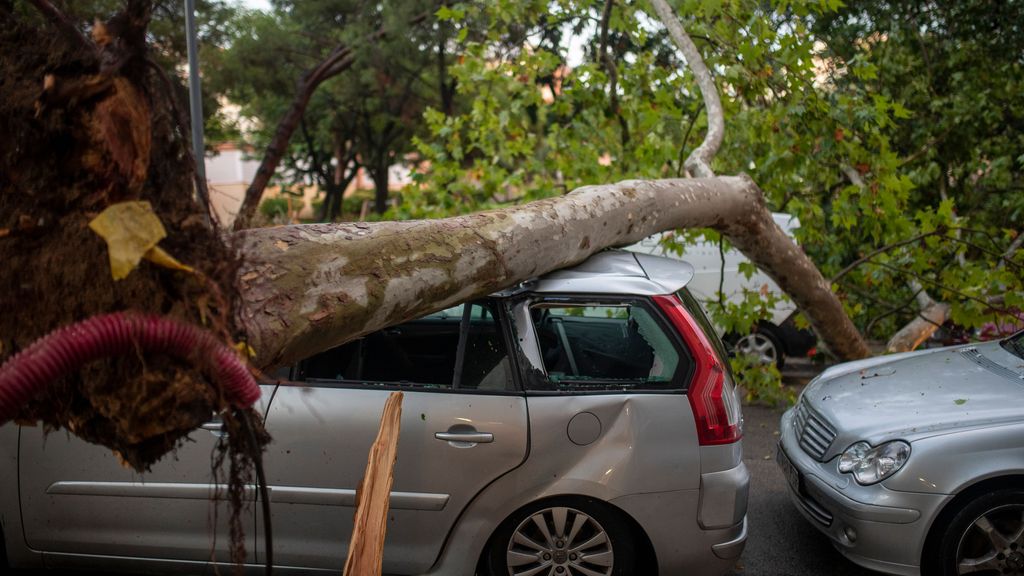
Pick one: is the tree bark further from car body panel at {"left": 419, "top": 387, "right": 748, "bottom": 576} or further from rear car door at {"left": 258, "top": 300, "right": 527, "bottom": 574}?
car body panel at {"left": 419, "top": 387, "right": 748, "bottom": 576}

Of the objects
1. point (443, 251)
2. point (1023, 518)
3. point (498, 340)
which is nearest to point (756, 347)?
point (1023, 518)

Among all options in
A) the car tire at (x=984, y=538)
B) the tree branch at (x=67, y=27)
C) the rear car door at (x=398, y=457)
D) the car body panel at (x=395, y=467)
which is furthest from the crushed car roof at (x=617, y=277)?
the tree branch at (x=67, y=27)

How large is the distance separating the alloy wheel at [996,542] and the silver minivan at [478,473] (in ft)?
3.47

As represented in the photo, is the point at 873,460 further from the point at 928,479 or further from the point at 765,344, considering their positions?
the point at 765,344

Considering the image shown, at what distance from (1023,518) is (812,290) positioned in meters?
2.60

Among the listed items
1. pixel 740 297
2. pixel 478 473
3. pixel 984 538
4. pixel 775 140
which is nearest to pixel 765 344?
pixel 740 297

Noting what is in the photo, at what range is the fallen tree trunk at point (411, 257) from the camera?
238cm

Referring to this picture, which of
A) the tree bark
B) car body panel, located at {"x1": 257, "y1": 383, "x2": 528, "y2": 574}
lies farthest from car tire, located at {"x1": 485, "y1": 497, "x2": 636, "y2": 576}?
the tree bark

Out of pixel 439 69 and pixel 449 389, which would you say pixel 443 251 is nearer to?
pixel 449 389

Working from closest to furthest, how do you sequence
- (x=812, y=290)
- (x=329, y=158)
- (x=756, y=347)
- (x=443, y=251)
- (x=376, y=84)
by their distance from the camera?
(x=443, y=251) < (x=812, y=290) < (x=756, y=347) < (x=376, y=84) < (x=329, y=158)

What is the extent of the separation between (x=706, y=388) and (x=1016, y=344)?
7.84ft

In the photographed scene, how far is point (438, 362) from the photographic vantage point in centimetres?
380

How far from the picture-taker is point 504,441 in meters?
3.53

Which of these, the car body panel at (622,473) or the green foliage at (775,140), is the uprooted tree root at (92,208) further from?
the green foliage at (775,140)
